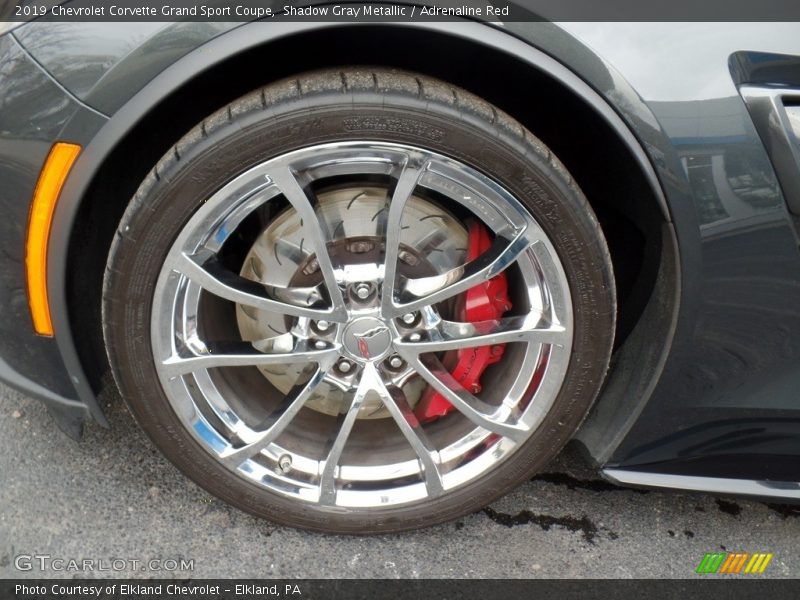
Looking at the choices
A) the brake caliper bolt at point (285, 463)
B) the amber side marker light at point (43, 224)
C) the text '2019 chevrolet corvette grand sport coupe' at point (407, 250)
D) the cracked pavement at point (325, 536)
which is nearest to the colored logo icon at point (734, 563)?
the cracked pavement at point (325, 536)

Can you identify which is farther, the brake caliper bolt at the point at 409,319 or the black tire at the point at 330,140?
the brake caliper bolt at the point at 409,319

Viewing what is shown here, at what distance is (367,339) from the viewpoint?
1592 millimetres

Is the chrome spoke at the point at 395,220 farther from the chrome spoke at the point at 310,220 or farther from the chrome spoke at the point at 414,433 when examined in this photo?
the chrome spoke at the point at 414,433

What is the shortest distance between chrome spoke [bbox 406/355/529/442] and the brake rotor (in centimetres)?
12

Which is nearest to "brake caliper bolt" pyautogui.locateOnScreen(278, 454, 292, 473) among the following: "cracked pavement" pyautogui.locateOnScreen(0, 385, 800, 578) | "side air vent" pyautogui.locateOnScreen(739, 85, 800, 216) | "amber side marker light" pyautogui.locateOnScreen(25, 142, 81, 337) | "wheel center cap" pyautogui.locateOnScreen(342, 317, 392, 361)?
"cracked pavement" pyautogui.locateOnScreen(0, 385, 800, 578)

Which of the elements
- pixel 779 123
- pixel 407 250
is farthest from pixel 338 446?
pixel 779 123

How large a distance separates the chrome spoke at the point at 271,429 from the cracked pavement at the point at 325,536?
256mm

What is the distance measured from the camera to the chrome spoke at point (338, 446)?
1.66 metres

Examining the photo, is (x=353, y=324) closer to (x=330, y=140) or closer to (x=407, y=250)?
(x=407, y=250)

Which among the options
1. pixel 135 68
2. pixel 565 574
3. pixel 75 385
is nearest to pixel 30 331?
pixel 75 385

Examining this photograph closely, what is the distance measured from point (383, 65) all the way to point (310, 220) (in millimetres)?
362

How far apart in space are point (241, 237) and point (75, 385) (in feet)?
1.61
